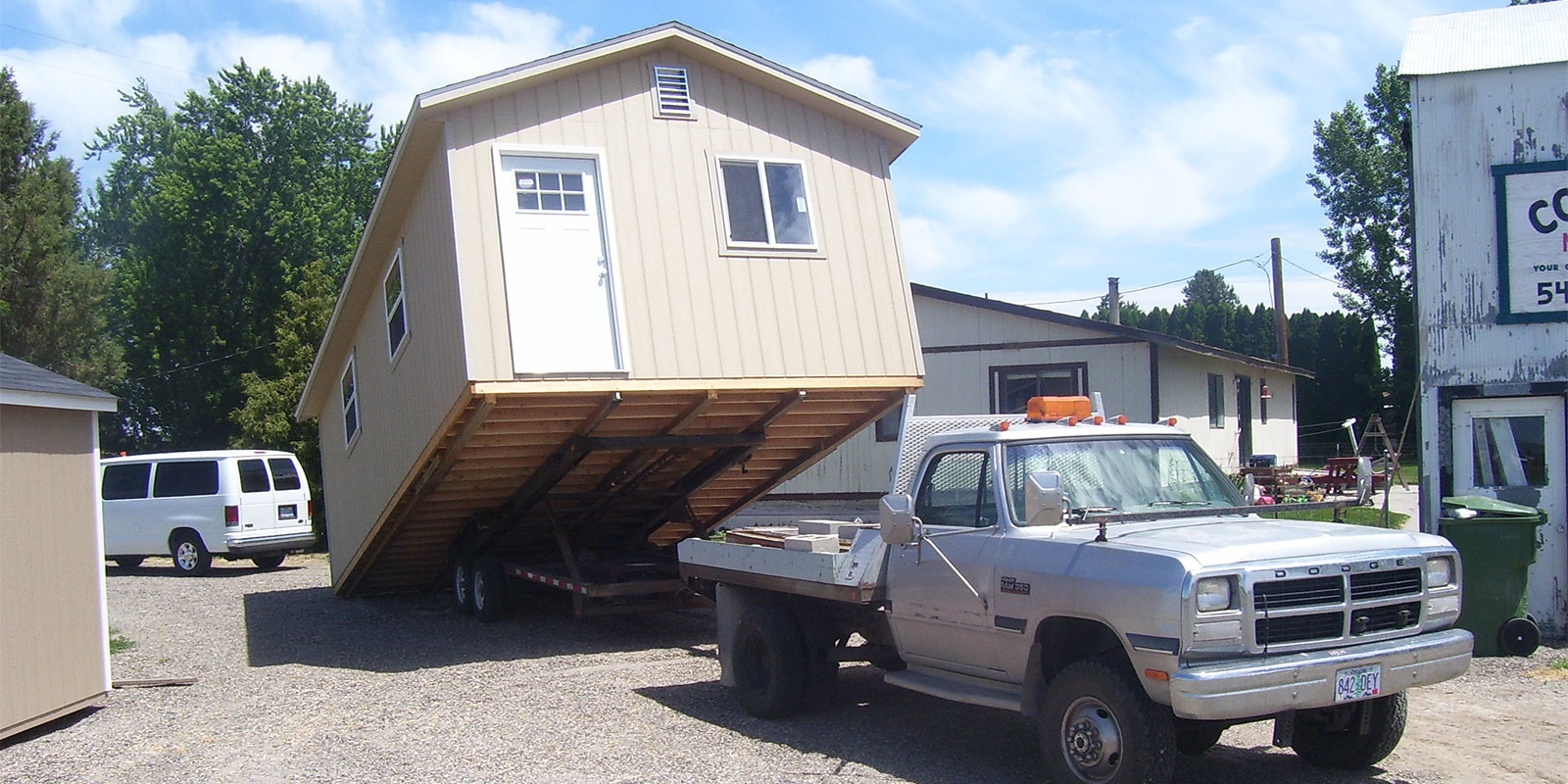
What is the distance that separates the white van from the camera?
1886 centimetres

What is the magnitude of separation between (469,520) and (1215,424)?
15.3m

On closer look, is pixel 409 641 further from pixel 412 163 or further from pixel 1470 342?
pixel 1470 342

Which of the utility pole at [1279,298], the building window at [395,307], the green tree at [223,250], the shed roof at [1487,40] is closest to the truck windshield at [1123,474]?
the shed roof at [1487,40]

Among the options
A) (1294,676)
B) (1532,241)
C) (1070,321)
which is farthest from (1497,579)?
(1070,321)

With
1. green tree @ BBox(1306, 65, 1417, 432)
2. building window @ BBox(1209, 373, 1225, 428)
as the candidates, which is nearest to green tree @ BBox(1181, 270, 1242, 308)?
green tree @ BBox(1306, 65, 1417, 432)

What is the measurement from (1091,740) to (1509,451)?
6805 mm

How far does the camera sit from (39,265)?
32000 mm

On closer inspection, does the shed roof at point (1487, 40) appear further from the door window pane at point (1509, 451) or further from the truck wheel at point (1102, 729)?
the truck wheel at point (1102, 729)

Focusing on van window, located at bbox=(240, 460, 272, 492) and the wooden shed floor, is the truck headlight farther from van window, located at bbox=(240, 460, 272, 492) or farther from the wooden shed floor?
van window, located at bbox=(240, 460, 272, 492)

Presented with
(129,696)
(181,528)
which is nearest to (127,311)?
(181,528)

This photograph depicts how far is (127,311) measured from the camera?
3959cm

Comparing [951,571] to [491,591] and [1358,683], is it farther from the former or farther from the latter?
[491,591]

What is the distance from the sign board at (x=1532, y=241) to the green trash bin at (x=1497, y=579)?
1.91m

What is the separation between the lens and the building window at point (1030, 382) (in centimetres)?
2086
